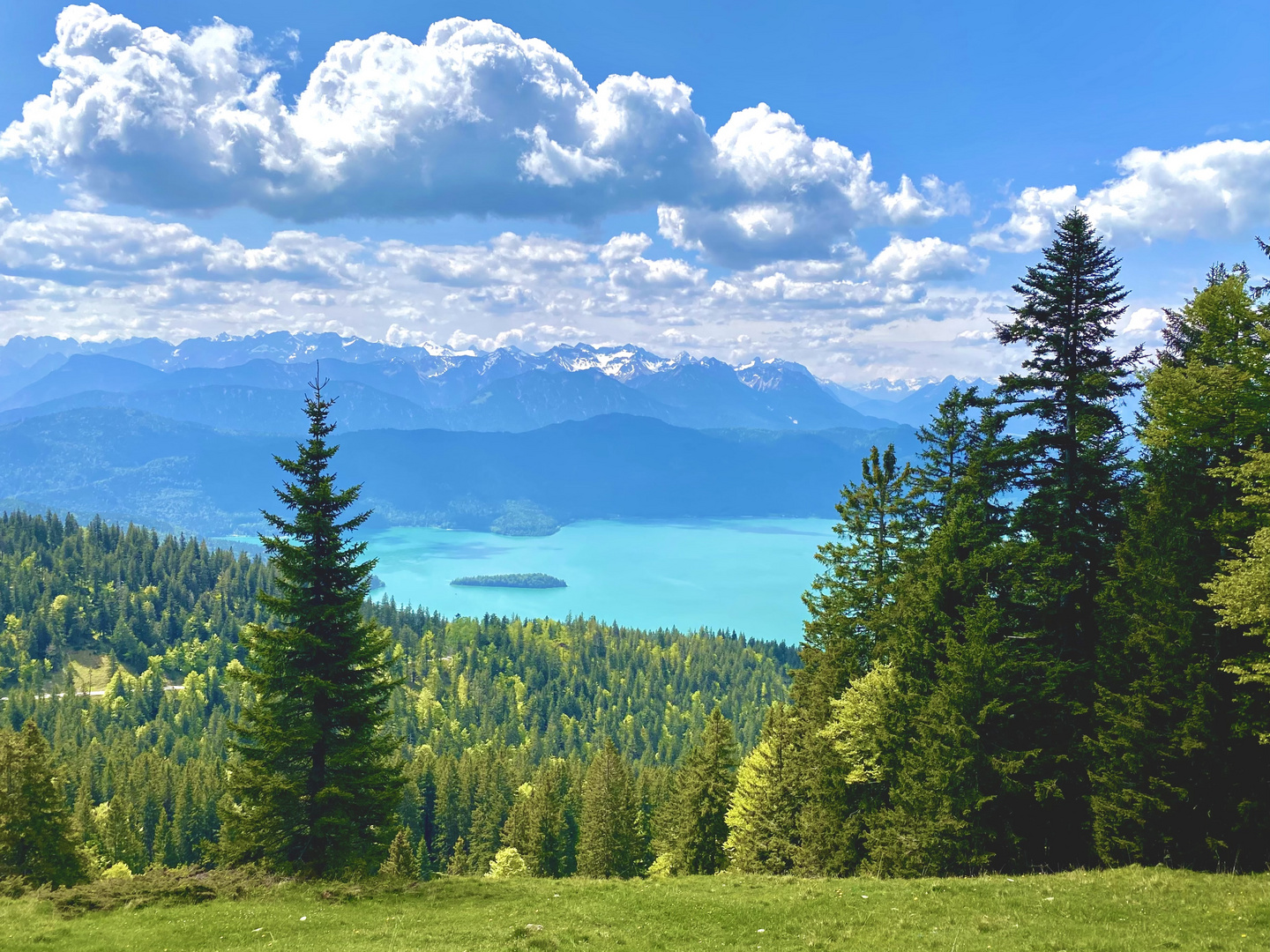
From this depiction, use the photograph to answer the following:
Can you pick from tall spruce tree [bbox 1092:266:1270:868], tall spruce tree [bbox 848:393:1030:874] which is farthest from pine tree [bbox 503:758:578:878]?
tall spruce tree [bbox 1092:266:1270:868]

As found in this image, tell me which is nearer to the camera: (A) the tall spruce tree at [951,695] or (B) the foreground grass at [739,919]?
(B) the foreground grass at [739,919]

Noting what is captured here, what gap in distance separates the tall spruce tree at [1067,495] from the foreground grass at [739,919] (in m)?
4.74

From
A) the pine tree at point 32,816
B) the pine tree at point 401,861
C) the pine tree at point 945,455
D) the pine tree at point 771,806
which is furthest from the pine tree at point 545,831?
the pine tree at point 945,455

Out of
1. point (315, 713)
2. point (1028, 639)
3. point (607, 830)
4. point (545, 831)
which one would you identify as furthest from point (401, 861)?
point (1028, 639)

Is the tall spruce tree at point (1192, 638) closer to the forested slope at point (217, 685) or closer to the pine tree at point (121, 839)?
the forested slope at point (217, 685)

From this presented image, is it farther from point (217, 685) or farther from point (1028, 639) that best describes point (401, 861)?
point (217, 685)

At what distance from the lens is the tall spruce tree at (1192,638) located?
1884 cm

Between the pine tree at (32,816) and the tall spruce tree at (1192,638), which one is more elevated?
the tall spruce tree at (1192,638)

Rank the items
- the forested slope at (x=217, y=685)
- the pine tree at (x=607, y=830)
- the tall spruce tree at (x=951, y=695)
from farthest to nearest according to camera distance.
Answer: the forested slope at (x=217, y=685)
the pine tree at (x=607, y=830)
the tall spruce tree at (x=951, y=695)

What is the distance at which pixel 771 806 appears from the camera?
31406 mm

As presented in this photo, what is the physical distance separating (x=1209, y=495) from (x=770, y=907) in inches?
601

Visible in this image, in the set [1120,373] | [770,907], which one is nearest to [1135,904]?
[770,907]

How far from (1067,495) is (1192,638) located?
18.0ft

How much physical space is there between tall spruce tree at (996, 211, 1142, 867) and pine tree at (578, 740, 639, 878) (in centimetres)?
3525
